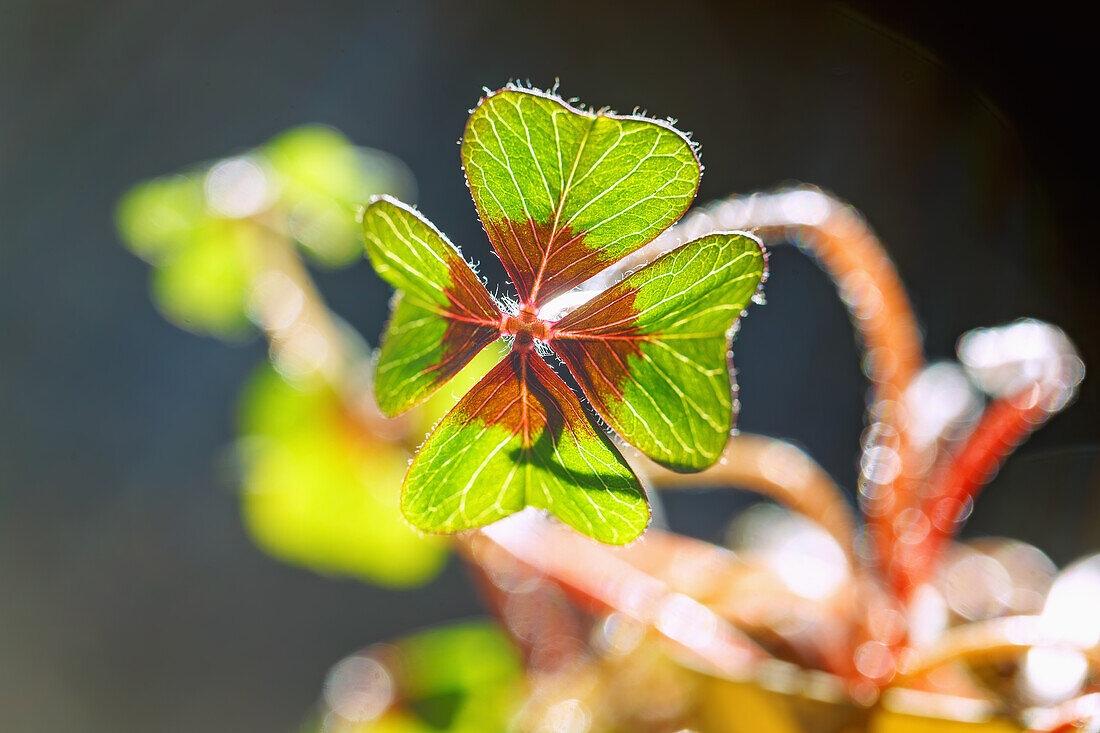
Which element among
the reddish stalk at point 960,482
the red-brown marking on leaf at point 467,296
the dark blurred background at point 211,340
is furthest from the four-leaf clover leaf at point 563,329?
the dark blurred background at point 211,340

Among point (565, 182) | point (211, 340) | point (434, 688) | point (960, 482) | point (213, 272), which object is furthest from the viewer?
point (211, 340)

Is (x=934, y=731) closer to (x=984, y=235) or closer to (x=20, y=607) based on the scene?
(x=984, y=235)

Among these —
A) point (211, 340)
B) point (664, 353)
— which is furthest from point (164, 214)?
point (211, 340)

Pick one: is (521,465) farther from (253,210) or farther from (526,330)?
(253,210)

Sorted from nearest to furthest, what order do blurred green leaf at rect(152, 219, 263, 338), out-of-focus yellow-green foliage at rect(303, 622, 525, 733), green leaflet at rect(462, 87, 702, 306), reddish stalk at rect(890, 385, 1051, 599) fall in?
green leaflet at rect(462, 87, 702, 306), reddish stalk at rect(890, 385, 1051, 599), out-of-focus yellow-green foliage at rect(303, 622, 525, 733), blurred green leaf at rect(152, 219, 263, 338)

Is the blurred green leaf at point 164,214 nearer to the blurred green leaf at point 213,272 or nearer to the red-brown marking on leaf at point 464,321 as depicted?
the blurred green leaf at point 213,272

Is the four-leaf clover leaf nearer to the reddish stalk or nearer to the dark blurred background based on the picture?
the reddish stalk

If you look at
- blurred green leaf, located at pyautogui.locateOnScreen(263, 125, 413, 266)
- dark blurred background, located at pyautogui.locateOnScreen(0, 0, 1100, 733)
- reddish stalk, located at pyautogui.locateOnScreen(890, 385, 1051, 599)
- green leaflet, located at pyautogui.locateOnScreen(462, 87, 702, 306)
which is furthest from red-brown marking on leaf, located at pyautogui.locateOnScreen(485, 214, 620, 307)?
dark blurred background, located at pyautogui.locateOnScreen(0, 0, 1100, 733)
